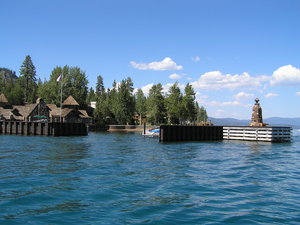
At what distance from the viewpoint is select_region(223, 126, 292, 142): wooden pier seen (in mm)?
51750

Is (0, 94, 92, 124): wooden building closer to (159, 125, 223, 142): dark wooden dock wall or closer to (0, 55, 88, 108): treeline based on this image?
(0, 55, 88, 108): treeline

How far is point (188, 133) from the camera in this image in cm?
5338

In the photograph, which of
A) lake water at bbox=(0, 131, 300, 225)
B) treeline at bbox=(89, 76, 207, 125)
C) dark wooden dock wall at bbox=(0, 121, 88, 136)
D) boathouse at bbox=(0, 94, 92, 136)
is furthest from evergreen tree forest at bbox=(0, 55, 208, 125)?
lake water at bbox=(0, 131, 300, 225)

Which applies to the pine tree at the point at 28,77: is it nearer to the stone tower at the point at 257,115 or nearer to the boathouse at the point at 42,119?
the boathouse at the point at 42,119

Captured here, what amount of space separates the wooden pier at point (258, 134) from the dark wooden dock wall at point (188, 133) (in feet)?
6.51

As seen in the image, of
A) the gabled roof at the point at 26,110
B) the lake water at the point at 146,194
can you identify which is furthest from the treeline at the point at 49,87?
the lake water at the point at 146,194

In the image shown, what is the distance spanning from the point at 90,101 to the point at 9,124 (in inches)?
3292

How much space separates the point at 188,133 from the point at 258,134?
11595 millimetres

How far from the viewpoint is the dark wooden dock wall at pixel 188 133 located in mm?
50250

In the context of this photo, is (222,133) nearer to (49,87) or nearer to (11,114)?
(11,114)

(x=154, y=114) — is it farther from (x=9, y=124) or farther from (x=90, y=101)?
(x=9, y=124)

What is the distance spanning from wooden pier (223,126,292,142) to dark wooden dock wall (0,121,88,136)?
31846 millimetres

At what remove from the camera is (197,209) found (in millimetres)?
12375

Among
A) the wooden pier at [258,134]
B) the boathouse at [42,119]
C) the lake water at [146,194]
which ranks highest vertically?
the boathouse at [42,119]
